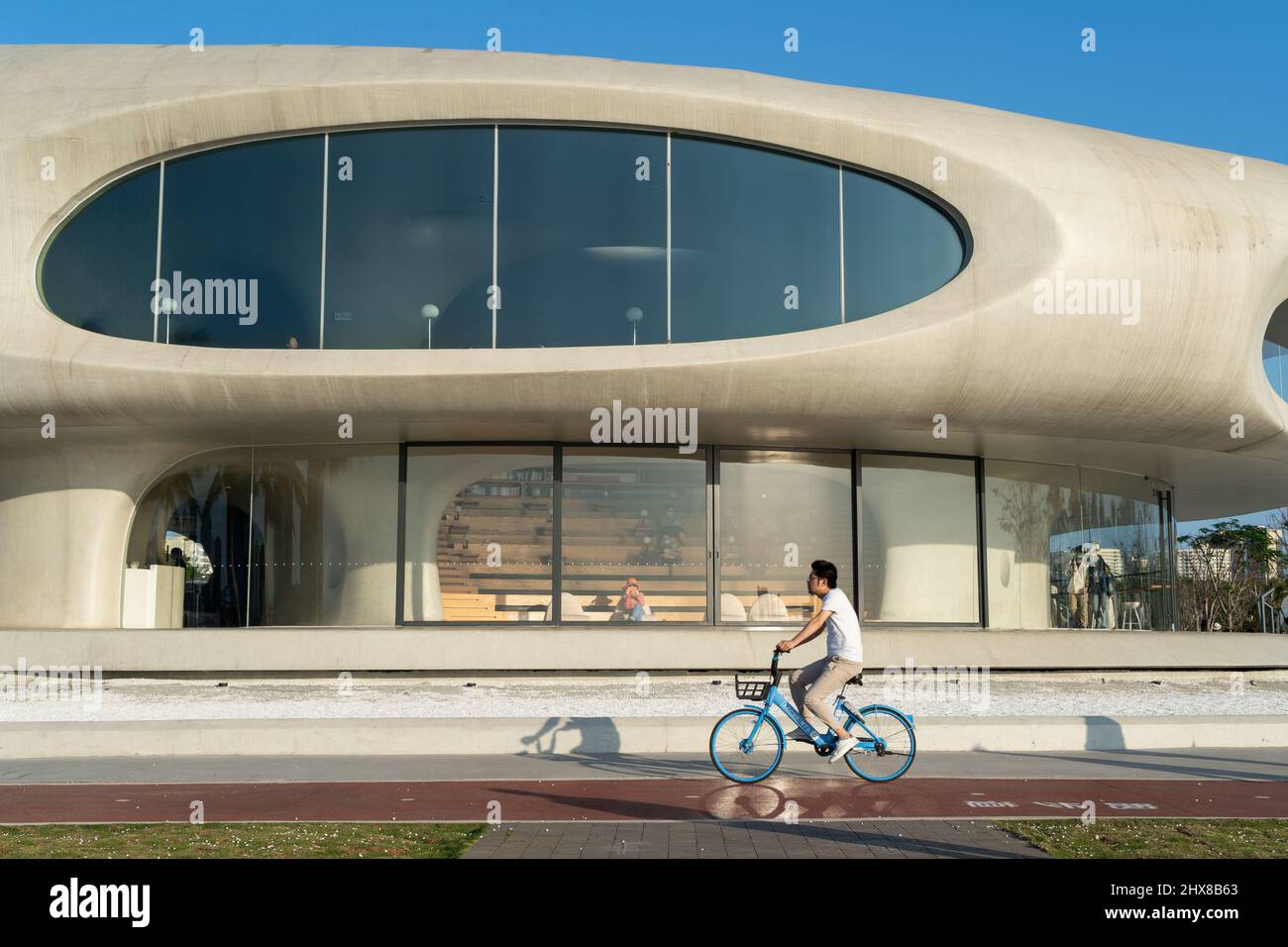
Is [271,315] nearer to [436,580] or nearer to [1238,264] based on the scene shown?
[436,580]

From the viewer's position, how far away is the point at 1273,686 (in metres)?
21.5

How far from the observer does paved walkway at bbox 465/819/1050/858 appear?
7.43m

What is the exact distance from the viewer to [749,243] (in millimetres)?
20297

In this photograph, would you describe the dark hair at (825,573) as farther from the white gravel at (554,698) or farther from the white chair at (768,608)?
the white chair at (768,608)

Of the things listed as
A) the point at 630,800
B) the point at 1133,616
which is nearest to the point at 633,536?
the point at 1133,616

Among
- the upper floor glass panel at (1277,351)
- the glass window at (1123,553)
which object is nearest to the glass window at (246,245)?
the glass window at (1123,553)

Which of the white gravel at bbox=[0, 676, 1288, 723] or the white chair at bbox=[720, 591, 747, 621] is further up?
the white chair at bbox=[720, 591, 747, 621]

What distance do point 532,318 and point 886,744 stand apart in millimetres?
10850

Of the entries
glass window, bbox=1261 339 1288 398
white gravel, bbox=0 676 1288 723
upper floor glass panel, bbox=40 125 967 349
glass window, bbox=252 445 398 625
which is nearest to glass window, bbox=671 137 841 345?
upper floor glass panel, bbox=40 125 967 349

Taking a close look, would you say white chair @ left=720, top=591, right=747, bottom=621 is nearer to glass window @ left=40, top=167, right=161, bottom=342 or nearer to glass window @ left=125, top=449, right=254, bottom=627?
glass window @ left=125, top=449, right=254, bottom=627

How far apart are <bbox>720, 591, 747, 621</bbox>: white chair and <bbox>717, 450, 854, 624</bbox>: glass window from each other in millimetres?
17

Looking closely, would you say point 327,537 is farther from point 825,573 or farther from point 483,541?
point 825,573

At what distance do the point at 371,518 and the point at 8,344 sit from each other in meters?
→ 6.26
